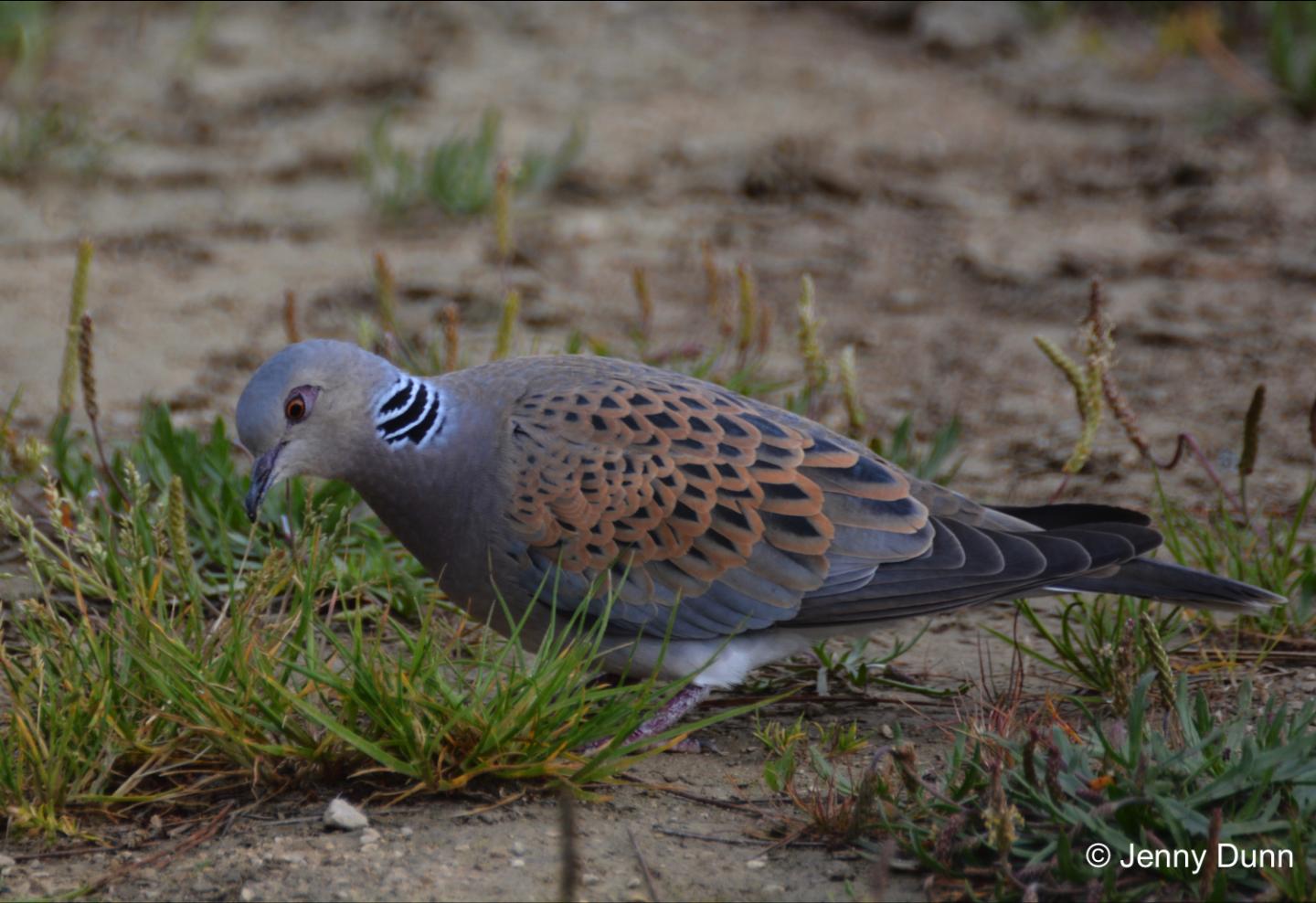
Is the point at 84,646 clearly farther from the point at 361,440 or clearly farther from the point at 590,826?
the point at 590,826

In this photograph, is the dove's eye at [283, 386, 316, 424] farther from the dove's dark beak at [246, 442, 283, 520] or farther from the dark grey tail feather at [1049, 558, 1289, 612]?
the dark grey tail feather at [1049, 558, 1289, 612]

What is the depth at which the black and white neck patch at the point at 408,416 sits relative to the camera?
3688mm

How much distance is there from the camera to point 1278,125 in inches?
315

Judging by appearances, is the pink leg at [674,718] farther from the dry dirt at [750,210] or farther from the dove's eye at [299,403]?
the dove's eye at [299,403]

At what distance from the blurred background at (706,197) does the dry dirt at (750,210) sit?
0.06ft

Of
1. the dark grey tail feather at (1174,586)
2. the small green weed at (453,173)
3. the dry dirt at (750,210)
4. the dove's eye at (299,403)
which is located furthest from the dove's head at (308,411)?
the small green weed at (453,173)

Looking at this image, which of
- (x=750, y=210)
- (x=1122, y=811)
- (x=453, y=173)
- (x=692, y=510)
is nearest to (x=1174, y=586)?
(x=1122, y=811)

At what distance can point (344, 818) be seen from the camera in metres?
3.07

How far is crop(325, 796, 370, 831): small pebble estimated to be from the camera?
3.07 m

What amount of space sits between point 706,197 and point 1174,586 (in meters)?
4.41

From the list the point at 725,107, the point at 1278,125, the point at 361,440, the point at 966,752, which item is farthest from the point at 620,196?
the point at 966,752

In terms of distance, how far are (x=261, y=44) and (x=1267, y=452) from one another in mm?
5830

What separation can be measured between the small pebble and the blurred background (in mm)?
1944

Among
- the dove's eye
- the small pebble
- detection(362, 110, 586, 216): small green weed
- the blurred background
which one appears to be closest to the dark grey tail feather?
the blurred background
